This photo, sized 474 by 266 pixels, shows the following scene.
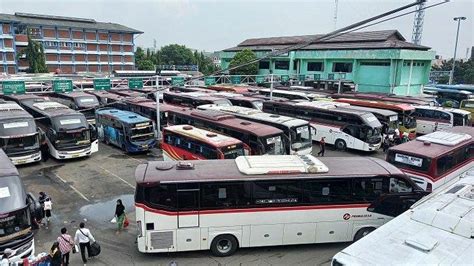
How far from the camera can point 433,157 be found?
1410 cm

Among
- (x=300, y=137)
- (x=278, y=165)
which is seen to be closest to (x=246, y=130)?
(x=300, y=137)

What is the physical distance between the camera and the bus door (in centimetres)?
1013

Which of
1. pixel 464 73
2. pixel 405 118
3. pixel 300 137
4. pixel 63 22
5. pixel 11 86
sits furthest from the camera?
pixel 63 22

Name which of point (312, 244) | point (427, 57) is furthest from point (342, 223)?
point (427, 57)

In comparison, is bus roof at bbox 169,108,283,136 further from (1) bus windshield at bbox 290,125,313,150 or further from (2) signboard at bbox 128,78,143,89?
(2) signboard at bbox 128,78,143,89

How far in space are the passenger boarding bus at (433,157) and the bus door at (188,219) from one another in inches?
364

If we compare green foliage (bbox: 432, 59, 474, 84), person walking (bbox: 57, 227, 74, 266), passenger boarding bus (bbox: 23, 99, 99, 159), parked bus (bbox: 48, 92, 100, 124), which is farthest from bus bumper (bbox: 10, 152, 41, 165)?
green foliage (bbox: 432, 59, 474, 84)

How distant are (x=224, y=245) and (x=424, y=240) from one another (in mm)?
5518

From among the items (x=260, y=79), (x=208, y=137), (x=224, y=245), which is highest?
(x=260, y=79)

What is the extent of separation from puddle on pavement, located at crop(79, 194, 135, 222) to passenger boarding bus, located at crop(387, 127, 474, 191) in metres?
11.1

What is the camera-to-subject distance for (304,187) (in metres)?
10.5

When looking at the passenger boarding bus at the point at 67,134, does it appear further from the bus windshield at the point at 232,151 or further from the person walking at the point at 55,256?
the person walking at the point at 55,256

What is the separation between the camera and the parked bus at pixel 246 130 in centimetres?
1684

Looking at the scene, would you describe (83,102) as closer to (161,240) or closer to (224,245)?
(161,240)
